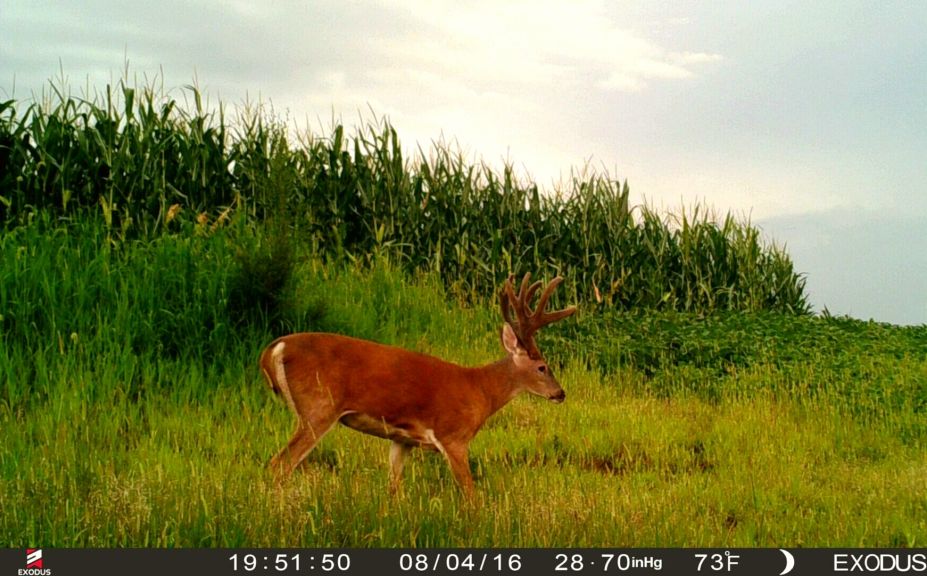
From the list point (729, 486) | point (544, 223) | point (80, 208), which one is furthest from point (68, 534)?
point (544, 223)

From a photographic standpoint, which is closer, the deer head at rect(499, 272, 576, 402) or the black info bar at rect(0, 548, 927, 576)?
the black info bar at rect(0, 548, 927, 576)

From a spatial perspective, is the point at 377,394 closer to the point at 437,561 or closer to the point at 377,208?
the point at 437,561

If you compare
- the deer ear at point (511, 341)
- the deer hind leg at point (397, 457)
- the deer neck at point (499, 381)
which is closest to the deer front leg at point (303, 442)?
the deer hind leg at point (397, 457)

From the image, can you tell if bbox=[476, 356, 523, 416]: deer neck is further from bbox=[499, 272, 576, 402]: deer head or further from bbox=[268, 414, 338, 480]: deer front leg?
bbox=[268, 414, 338, 480]: deer front leg

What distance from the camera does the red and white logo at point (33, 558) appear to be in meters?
4.10

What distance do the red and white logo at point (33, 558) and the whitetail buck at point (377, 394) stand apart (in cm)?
157

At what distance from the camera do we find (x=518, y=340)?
618 centimetres

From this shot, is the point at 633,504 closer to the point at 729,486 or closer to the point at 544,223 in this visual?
the point at 729,486

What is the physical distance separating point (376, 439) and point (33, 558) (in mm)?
3673

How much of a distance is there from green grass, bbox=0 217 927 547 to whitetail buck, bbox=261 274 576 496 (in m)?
0.30

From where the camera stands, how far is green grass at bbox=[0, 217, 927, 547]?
4738 mm

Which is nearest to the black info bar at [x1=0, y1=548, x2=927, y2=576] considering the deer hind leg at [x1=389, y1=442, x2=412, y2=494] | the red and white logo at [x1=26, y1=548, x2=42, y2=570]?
the red and white logo at [x1=26, y1=548, x2=42, y2=570]

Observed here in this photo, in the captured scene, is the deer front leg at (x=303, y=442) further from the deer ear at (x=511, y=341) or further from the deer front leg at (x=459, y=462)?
the deer ear at (x=511, y=341)

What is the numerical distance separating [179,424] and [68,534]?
3.55m
